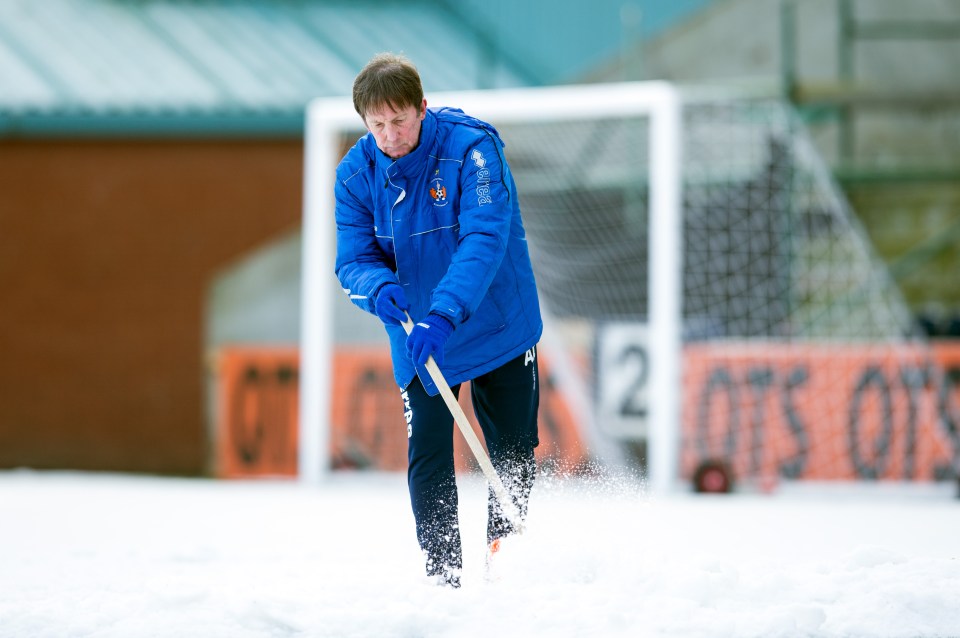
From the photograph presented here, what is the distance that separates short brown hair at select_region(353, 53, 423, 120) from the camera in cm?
331

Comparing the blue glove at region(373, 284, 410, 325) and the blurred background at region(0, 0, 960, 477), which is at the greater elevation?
the blurred background at region(0, 0, 960, 477)

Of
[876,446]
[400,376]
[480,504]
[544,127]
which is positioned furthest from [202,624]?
[544,127]

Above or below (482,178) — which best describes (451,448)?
below

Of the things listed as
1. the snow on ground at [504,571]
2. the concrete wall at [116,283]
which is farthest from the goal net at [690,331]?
the concrete wall at [116,283]

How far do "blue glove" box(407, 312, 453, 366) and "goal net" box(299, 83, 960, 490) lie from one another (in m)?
4.30

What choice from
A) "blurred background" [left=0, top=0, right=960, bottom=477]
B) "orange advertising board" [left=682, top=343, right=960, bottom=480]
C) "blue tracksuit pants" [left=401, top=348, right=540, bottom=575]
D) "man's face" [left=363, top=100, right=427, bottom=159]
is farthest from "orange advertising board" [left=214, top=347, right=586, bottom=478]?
"man's face" [left=363, top=100, right=427, bottom=159]

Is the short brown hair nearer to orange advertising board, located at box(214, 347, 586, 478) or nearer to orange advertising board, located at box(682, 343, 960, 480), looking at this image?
orange advertising board, located at box(214, 347, 586, 478)

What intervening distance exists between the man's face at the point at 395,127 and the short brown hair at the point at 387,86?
17 millimetres

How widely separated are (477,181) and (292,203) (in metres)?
7.51

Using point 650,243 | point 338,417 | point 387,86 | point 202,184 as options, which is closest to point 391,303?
point 387,86

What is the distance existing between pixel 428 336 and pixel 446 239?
348mm

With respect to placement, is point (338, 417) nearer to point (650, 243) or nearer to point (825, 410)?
point (650, 243)

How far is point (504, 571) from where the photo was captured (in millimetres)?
3695

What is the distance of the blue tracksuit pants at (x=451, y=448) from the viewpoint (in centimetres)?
358
